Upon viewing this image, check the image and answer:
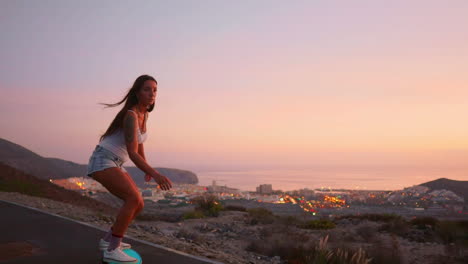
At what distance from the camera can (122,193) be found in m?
3.94

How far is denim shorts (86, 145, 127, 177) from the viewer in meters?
3.94

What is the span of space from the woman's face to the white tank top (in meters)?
0.41

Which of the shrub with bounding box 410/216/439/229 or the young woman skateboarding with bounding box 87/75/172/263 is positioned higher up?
the young woman skateboarding with bounding box 87/75/172/263

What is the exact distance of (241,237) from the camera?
1329cm

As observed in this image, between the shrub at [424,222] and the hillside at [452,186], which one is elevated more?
the hillside at [452,186]

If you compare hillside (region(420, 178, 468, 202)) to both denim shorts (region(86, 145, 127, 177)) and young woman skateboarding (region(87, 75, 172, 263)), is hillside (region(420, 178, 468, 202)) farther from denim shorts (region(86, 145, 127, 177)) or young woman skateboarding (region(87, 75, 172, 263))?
denim shorts (region(86, 145, 127, 177))

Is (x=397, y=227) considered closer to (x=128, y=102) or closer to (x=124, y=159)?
(x=124, y=159)

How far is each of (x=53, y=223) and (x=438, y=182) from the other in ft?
152

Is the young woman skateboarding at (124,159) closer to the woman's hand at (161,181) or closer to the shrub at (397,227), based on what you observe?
the woman's hand at (161,181)

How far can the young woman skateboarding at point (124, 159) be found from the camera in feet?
12.6

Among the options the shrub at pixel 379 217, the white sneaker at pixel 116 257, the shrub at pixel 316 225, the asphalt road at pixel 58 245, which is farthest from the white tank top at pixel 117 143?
the shrub at pixel 379 217

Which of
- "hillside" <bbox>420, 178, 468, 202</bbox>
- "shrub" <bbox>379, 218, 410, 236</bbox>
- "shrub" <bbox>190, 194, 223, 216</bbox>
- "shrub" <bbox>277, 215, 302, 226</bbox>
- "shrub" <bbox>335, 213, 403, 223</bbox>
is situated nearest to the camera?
"shrub" <bbox>379, 218, 410, 236</bbox>

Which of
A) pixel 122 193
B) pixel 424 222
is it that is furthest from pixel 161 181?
pixel 424 222

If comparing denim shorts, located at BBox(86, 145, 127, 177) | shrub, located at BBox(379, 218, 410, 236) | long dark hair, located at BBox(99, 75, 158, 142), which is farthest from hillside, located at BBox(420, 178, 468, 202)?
denim shorts, located at BBox(86, 145, 127, 177)
